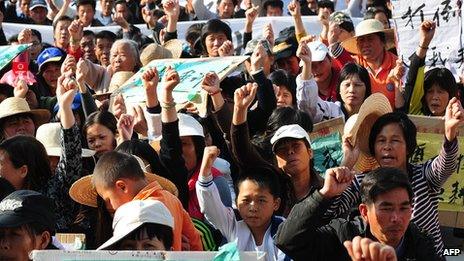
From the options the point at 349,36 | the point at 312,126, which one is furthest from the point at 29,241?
the point at 349,36

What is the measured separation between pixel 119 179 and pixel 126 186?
1.8 inches

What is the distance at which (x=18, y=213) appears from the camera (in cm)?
551

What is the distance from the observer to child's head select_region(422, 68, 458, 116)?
8820 mm

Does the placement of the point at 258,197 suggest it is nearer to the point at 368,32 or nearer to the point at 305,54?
the point at 305,54

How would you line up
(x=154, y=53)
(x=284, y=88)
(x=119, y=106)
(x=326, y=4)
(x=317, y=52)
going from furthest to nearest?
(x=326, y=4)
(x=154, y=53)
(x=317, y=52)
(x=284, y=88)
(x=119, y=106)

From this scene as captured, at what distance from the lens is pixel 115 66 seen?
9.88 m

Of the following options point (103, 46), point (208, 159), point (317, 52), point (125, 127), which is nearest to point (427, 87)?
point (317, 52)

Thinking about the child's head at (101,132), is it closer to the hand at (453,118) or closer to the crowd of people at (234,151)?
the crowd of people at (234,151)

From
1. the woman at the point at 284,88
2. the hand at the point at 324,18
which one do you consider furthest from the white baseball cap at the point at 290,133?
the hand at the point at 324,18

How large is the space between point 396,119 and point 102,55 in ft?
14.9

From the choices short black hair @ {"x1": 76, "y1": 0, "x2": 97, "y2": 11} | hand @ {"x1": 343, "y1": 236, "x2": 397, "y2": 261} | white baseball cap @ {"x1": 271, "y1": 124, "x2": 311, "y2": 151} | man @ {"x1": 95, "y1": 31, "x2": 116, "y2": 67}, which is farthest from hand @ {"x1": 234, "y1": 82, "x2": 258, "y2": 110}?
short black hair @ {"x1": 76, "y1": 0, "x2": 97, "y2": 11}

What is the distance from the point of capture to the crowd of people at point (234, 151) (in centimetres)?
555

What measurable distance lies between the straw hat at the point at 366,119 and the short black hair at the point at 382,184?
1.50 m
